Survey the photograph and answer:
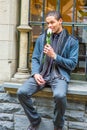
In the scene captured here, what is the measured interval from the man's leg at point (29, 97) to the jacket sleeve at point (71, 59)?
1.40 feet

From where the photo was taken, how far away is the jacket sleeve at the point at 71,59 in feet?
15.3

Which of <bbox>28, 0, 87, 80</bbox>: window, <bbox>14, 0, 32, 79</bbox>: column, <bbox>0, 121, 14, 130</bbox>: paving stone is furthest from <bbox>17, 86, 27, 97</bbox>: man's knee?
<bbox>28, 0, 87, 80</bbox>: window

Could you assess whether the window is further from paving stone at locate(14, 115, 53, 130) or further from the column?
paving stone at locate(14, 115, 53, 130)

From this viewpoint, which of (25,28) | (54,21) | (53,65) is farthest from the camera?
(25,28)

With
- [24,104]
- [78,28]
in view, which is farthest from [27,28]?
[24,104]

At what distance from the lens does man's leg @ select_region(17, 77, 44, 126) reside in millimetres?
4654

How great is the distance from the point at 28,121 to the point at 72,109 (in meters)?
0.64

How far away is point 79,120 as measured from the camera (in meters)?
4.96

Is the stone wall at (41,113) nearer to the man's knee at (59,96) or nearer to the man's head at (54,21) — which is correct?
the man's knee at (59,96)

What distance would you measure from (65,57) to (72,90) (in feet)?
1.40

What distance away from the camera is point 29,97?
4691 mm

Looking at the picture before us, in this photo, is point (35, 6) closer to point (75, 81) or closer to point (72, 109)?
point (75, 81)

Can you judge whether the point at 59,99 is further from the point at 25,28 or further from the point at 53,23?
the point at 25,28

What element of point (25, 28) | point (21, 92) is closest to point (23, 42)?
point (25, 28)
